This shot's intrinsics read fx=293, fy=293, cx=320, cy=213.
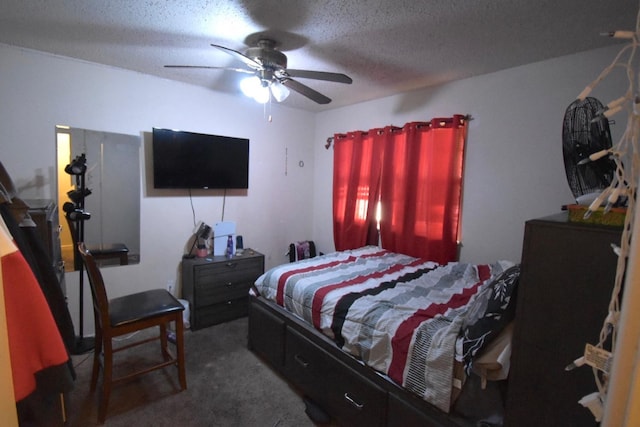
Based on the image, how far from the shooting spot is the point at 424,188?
286 centimetres

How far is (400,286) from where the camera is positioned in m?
2.07

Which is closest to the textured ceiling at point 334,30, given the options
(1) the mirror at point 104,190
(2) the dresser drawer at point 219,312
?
(1) the mirror at point 104,190

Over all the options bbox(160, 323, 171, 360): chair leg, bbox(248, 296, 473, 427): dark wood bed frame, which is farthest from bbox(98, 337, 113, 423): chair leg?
bbox(248, 296, 473, 427): dark wood bed frame

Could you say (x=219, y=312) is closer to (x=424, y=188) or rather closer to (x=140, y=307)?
(x=140, y=307)

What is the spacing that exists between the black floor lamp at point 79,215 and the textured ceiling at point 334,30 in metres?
0.90

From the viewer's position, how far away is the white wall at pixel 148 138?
2.28 metres

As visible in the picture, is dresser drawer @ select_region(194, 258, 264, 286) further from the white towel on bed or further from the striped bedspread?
the white towel on bed

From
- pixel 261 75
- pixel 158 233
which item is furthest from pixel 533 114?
pixel 158 233

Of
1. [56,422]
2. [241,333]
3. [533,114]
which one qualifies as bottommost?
[241,333]

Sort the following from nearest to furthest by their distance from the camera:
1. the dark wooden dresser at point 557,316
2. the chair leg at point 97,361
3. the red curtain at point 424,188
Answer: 1. the dark wooden dresser at point 557,316
2. the chair leg at point 97,361
3. the red curtain at point 424,188

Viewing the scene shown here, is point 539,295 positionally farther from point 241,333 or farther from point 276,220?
point 276,220

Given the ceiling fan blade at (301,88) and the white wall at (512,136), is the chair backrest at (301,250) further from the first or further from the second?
the ceiling fan blade at (301,88)

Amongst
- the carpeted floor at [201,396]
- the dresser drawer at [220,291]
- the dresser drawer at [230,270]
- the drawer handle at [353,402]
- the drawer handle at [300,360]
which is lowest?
the carpeted floor at [201,396]

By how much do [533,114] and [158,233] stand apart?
11.4 feet
